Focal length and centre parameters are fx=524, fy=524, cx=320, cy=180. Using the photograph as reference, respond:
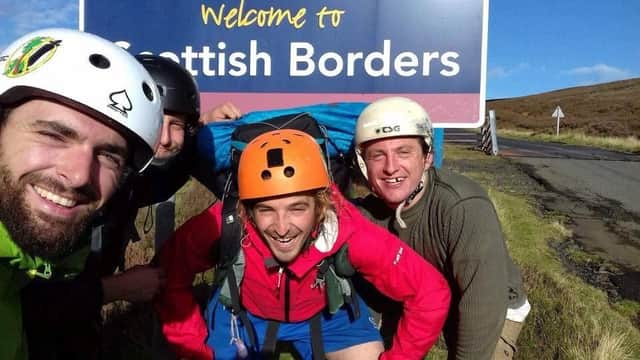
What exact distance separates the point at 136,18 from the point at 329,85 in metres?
1.77

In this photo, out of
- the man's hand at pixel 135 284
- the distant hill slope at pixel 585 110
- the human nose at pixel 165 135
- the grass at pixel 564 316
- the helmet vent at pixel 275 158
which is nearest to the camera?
the man's hand at pixel 135 284

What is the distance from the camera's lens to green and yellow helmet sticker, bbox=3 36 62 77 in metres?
2.21

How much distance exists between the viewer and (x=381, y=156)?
11.3 feet

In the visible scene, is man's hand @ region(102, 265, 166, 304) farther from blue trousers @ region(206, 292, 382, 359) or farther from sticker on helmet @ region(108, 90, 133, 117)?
sticker on helmet @ region(108, 90, 133, 117)

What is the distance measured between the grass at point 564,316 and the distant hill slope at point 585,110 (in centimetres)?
5328

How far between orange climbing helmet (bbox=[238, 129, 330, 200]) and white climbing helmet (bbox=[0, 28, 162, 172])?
2.33 feet

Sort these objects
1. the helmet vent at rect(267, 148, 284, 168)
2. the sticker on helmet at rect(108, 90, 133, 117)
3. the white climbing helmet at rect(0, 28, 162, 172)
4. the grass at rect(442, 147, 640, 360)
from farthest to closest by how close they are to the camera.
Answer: the grass at rect(442, 147, 640, 360), the helmet vent at rect(267, 148, 284, 168), the sticker on helmet at rect(108, 90, 133, 117), the white climbing helmet at rect(0, 28, 162, 172)

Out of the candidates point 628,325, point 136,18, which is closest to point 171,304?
point 136,18

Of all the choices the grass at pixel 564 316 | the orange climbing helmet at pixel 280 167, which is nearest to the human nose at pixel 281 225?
the orange climbing helmet at pixel 280 167

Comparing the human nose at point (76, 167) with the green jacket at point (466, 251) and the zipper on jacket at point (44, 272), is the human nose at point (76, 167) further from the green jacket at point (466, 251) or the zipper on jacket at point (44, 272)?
the green jacket at point (466, 251)

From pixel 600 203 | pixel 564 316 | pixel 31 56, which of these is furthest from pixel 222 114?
pixel 600 203

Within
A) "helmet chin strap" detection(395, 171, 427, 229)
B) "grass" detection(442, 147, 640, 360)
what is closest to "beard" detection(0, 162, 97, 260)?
"helmet chin strap" detection(395, 171, 427, 229)

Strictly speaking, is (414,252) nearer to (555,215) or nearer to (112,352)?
(112,352)

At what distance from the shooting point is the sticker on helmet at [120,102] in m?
2.28
